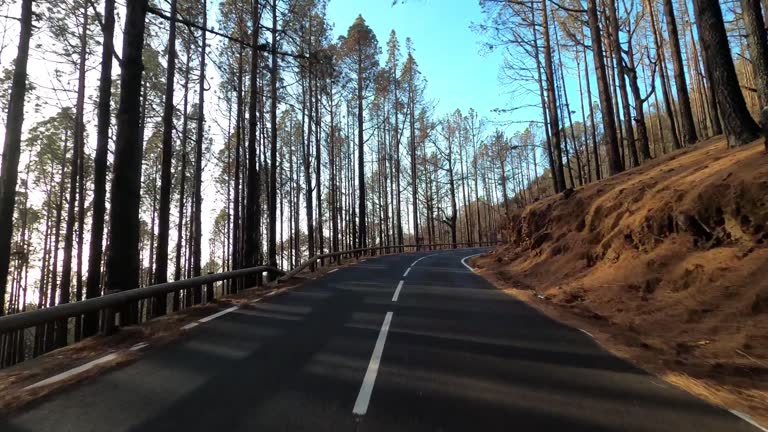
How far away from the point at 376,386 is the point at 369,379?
8.3 inches

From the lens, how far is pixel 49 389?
4344 millimetres

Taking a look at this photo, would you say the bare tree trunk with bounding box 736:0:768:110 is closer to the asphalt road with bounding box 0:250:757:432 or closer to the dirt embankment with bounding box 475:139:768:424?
the dirt embankment with bounding box 475:139:768:424

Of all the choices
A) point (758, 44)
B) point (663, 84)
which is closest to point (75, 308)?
point (758, 44)

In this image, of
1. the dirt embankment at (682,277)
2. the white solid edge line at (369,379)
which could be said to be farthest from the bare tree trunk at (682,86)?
the white solid edge line at (369,379)

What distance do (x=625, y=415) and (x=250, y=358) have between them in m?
4.18

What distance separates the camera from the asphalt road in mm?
3668

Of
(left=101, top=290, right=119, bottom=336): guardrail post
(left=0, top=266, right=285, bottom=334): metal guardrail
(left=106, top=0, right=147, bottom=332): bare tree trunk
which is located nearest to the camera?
(left=0, top=266, right=285, bottom=334): metal guardrail

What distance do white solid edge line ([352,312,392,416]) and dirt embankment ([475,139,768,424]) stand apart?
10.8 feet

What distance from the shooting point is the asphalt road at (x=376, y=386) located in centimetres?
367

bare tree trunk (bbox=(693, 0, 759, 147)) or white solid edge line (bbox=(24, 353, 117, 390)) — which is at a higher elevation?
bare tree trunk (bbox=(693, 0, 759, 147))

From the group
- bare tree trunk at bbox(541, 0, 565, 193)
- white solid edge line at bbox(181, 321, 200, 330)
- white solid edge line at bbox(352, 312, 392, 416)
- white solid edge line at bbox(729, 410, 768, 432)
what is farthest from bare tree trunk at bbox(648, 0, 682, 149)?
white solid edge line at bbox(181, 321, 200, 330)

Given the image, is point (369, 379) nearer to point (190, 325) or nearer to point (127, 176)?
point (190, 325)

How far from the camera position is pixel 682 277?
25.5 feet

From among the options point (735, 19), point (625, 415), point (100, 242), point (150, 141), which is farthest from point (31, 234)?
point (735, 19)
